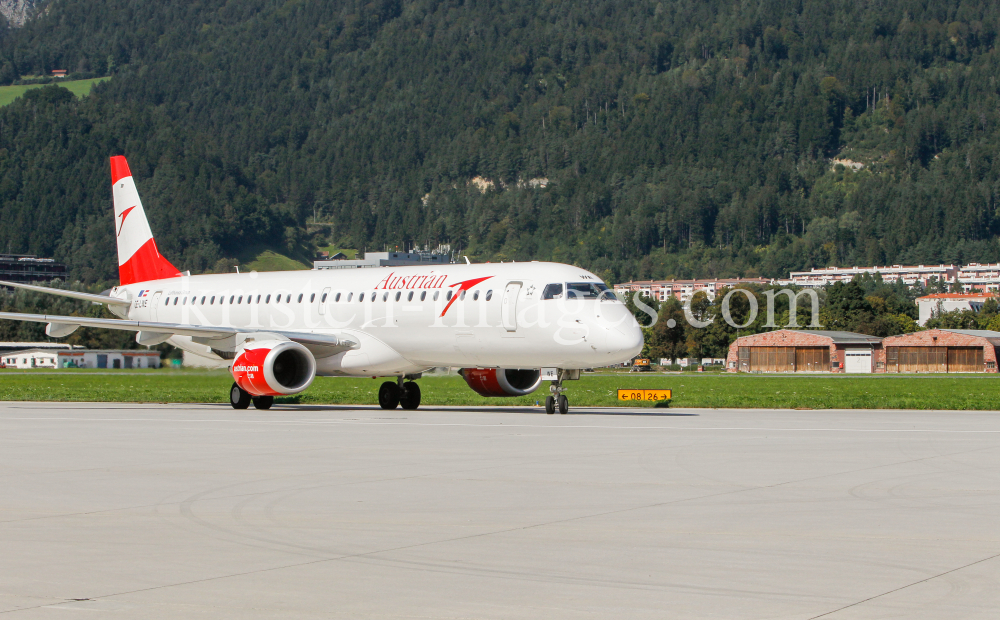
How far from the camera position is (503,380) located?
33.1m

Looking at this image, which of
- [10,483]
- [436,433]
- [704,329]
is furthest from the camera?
[704,329]

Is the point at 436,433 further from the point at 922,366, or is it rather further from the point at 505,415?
the point at 922,366

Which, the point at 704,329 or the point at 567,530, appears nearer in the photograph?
the point at 567,530

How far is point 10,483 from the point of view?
1453cm

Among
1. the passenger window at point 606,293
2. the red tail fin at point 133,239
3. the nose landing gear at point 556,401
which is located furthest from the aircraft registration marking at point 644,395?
the red tail fin at point 133,239

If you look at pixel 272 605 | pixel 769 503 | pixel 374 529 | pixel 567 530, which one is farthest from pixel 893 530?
pixel 272 605

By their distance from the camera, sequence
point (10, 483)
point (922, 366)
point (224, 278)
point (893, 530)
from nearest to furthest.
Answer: point (893, 530)
point (10, 483)
point (224, 278)
point (922, 366)

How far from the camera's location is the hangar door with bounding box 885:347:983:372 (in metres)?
116

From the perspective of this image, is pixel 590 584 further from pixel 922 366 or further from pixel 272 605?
pixel 922 366

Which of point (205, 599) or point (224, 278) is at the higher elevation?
point (224, 278)

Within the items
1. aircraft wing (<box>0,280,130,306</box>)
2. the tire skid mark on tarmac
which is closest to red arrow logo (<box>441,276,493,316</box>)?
aircraft wing (<box>0,280,130,306</box>)

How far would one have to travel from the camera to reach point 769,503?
12.6 metres

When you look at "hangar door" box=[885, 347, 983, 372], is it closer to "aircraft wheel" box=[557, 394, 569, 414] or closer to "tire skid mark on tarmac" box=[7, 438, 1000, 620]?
"aircraft wheel" box=[557, 394, 569, 414]

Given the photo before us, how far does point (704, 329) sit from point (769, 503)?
147522mm
